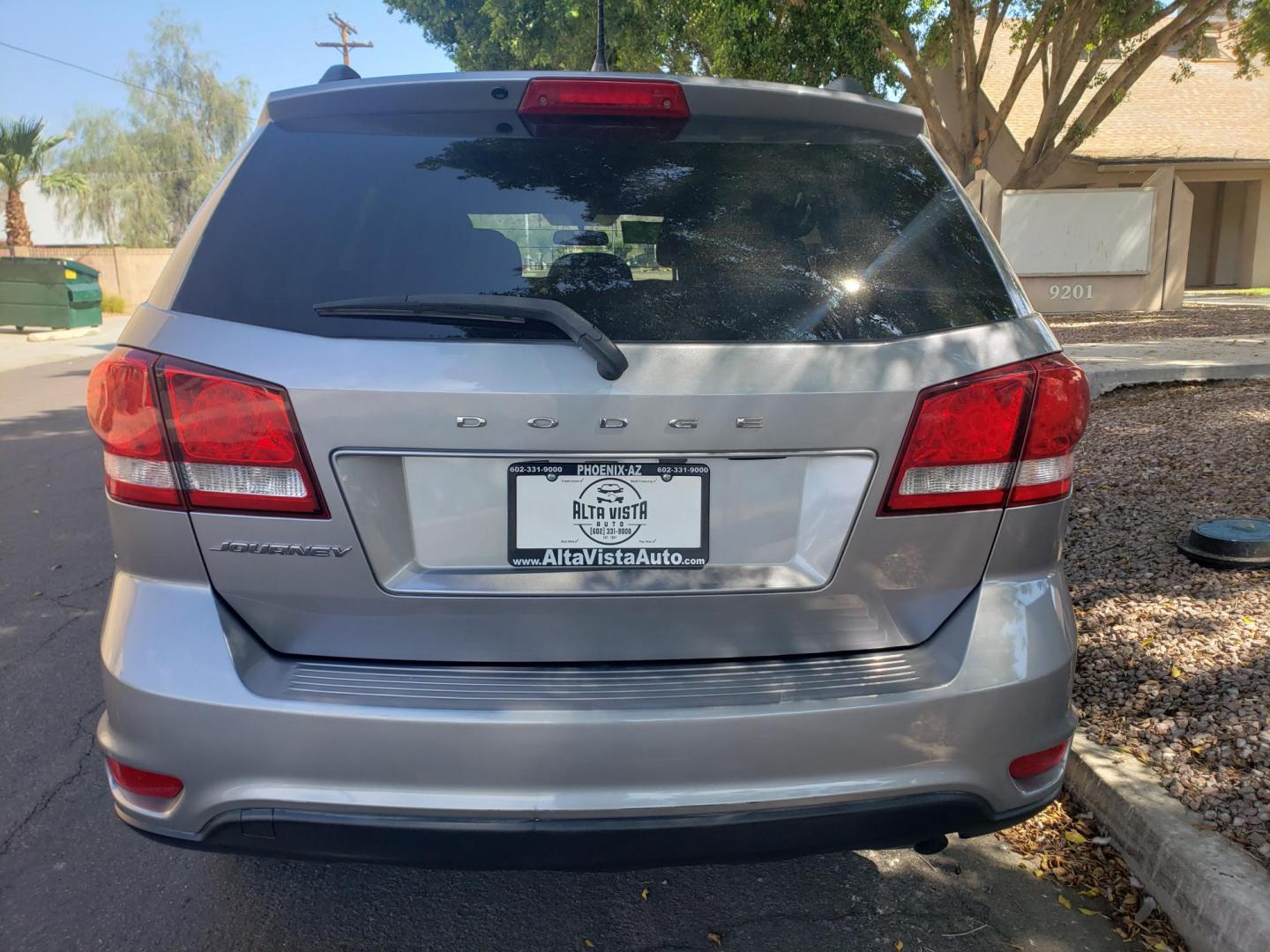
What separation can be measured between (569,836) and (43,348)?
19133 millimetres

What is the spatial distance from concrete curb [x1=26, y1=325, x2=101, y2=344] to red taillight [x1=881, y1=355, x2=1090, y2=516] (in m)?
20.5

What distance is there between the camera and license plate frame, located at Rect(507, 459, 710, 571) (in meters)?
1.82

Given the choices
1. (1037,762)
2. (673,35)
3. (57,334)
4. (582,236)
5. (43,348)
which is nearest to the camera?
(1037,762)

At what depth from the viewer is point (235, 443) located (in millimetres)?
1813

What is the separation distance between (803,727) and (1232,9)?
19.8 meters

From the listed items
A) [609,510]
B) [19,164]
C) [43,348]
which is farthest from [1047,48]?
[19,164]

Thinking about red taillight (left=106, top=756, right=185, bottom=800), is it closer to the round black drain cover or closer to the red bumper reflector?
the red bumper reflector

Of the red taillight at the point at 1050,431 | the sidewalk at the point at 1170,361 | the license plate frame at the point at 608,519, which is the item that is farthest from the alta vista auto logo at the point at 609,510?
the sidewalk at the point at 1170,361

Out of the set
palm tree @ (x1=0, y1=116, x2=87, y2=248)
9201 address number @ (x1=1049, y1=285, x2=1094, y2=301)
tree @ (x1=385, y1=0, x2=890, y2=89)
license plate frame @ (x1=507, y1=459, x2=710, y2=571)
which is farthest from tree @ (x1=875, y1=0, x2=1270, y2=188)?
palm tree @ (x1=0, y1=116, x2=87, y2=248)

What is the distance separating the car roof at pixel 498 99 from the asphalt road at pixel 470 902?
186 centimetres

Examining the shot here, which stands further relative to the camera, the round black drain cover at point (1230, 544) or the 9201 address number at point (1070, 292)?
the 9201 address number at point (1070, 292)

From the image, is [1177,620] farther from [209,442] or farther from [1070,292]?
[1070,292]

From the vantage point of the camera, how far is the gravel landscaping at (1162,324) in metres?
11.9

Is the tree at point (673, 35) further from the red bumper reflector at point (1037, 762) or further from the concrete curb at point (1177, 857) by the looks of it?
the red bumper reflector at point (1037, 762)
